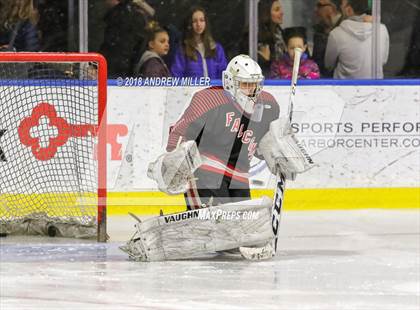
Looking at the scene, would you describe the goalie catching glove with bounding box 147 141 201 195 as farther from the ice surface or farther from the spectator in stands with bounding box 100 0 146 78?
the spectator in stands with bounding box 100 0 146 78

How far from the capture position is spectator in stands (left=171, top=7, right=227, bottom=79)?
821 cm

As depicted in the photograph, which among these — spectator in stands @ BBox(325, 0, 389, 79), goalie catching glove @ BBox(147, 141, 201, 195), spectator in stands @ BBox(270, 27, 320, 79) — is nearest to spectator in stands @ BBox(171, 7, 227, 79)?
spectator in stands @ BBox(270, 27, 320, 79)

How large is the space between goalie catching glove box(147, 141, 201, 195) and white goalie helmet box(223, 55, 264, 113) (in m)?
0.34

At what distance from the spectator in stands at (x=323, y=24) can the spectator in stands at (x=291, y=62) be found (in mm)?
60

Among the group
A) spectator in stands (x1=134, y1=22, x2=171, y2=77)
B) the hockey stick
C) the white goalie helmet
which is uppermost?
spectator in stands (x1=134, y1=22, x2=171, y2=77)

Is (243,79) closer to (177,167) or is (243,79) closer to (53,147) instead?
(177,167)

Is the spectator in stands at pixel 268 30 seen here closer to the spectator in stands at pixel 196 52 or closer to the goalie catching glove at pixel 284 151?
the spectator in stands at pixel 196 52

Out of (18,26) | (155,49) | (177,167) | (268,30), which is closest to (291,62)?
(268,30)

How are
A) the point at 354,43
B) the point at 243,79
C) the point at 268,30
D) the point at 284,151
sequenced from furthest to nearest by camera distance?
the point at 354,43, the point at 268,30, the point at 284,151, the point at 243,79

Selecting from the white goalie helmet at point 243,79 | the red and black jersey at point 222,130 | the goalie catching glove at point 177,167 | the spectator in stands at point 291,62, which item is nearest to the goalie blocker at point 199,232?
the goalie catching glove at point 177,167

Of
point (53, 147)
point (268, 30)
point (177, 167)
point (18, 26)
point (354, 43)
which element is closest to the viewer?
point (177, 167)

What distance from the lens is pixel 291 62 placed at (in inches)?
331

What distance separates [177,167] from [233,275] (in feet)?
1.97

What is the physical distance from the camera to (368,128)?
8109 millimetres
